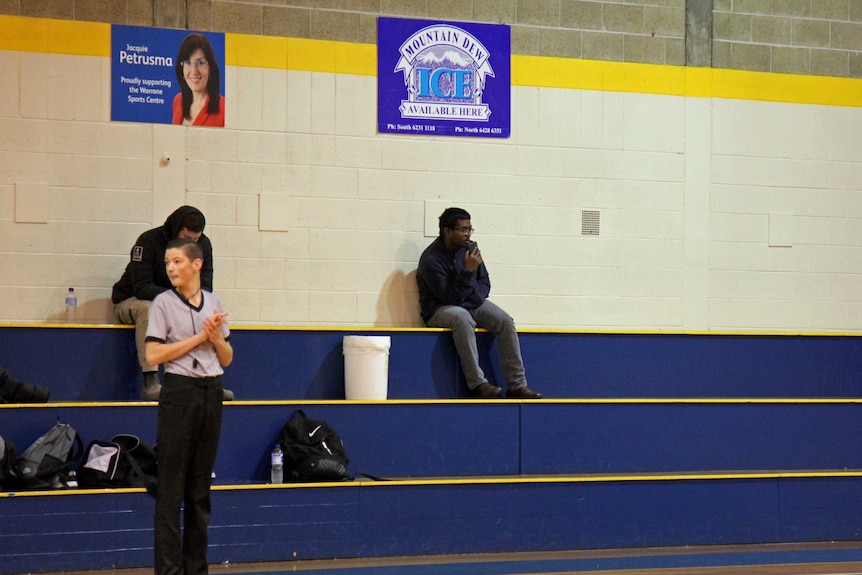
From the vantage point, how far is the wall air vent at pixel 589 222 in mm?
6824

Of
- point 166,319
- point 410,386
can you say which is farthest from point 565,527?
point 166,319

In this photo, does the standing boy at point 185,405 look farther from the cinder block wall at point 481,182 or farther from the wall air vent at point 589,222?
the wall air vent at point 589,222

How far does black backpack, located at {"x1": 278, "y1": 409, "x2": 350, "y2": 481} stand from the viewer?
17.1ft

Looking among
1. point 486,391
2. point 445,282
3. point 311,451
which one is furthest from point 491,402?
point 311,451

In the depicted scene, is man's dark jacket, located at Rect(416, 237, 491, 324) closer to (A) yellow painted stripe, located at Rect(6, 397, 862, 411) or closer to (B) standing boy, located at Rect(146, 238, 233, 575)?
(A) yellow painted stripe, located at Rect(6, 397, 862, 411)

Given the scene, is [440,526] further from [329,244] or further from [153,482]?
[329,244]

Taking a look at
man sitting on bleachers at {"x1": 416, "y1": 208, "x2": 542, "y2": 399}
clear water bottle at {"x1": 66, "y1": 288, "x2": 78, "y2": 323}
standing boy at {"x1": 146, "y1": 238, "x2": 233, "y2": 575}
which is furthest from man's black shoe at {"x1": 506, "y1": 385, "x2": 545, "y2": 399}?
clear water bottle at {"x1": 66, "y1": 288, "x2": 78, "y2": 323}

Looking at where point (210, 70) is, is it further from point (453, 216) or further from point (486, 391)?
point (486, 391)

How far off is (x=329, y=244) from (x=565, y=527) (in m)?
2.38

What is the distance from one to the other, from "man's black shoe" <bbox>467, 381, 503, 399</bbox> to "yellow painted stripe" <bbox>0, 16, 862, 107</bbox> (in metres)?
2.19

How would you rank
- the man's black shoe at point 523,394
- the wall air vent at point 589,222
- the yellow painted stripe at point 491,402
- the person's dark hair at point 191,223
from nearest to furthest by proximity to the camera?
1. the yellow painted stripe at point 491,402
2. the person's dark hair at point 191,223
3. the man's black shoe at point 523,394
4. the wall air vent at point 589,222

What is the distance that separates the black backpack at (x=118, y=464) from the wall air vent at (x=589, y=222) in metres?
3.30

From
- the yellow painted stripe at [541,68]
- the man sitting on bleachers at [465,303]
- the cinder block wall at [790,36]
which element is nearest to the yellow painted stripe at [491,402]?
the man sitting on bleachers at [465,303]

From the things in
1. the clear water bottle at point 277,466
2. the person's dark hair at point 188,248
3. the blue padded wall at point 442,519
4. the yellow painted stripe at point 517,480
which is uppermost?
the person's dark hair at point 188,248
